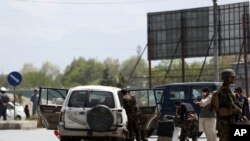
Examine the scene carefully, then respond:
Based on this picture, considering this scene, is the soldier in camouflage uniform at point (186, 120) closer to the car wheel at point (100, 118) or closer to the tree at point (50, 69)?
the car wheel at point (100, 118)

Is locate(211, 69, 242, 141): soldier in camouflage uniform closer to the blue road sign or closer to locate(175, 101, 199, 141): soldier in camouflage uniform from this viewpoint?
locate(175, 101, 199, 141): soldier in camouflage uniform

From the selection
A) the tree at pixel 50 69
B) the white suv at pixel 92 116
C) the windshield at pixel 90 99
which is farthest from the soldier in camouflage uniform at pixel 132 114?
the tree at pixel 50 69

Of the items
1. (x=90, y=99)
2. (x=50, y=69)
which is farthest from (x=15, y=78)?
(x=50, y=69)

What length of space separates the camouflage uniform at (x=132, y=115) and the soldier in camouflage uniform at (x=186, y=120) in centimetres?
106

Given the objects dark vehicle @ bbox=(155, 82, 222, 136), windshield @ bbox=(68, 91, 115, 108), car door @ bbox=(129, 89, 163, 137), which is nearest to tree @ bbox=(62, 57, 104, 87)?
dark vehicle @ bbox=(155, 82, 222, 136)

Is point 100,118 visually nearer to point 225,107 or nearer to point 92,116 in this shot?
point 92,116

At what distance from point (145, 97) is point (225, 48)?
68.4 feet

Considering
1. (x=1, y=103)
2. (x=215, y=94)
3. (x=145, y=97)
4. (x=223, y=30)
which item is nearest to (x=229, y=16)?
(x=223, y=30)

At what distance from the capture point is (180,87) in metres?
24.3

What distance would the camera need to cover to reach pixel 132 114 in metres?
18.5

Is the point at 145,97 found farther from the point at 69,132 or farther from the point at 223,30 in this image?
the point at 223,30

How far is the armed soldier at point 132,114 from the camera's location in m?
18.5

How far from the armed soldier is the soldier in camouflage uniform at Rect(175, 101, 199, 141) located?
1.06 m

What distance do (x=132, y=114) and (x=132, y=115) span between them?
26mm
